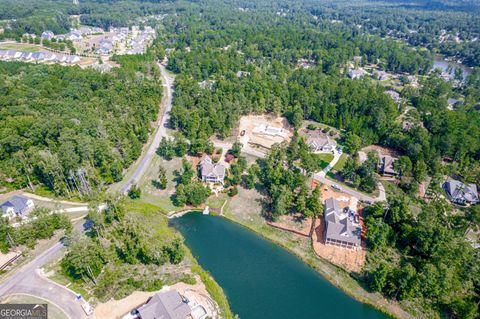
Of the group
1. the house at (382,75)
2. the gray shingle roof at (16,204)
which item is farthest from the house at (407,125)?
the gray shingle roof at (16,204)

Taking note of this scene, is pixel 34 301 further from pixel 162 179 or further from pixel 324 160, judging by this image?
pixel 324 160

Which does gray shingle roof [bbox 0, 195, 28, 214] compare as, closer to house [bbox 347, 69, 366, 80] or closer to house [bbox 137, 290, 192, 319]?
house [bbox 137, 290, 192, 319]

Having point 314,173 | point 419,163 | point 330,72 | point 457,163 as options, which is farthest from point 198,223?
point 330,72

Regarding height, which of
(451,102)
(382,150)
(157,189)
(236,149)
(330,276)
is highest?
(451,102)

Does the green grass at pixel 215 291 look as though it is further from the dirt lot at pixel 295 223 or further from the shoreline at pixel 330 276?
the dirt lot at pixel 295 223

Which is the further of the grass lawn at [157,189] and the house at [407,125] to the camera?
the house at [407,125]

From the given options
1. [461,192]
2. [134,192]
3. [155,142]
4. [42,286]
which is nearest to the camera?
[42,286]

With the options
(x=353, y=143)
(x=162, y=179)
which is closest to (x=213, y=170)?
(x=162, y=179)
